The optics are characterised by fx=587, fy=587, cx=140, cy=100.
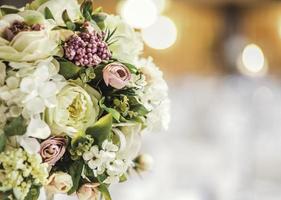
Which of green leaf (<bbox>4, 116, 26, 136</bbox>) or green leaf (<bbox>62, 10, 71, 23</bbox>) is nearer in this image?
green leaf (<bbox>4, 116, 26, 136</bbox>)

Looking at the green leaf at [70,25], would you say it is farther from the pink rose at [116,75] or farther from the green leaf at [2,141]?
the green leaf at [2,141]

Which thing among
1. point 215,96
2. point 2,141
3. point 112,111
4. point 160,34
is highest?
point 112,111

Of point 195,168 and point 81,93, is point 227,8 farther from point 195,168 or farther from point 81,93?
point 81,93

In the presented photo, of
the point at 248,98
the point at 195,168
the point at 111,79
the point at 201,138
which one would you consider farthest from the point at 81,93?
the point at 248,98

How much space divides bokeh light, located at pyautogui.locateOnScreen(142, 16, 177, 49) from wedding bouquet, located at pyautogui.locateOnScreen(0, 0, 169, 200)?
3.40 m

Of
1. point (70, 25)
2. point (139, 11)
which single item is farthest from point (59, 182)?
point (139, 11)

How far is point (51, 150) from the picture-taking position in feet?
3.07

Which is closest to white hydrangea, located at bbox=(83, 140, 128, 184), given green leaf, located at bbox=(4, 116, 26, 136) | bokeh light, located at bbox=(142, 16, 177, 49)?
green leaf, located at bbox=(4, 116, 26, 136)

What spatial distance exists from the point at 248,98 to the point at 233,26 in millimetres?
843

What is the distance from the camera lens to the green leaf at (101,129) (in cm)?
96

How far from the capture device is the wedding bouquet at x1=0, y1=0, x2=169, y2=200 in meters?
0.90

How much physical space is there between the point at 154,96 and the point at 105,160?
17 centimetres

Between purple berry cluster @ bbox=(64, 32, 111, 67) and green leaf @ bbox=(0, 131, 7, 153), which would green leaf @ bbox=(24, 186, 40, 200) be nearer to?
green leaf @ bbox=(0, 131, 7, 153)

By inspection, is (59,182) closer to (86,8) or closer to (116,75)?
(116,75)
